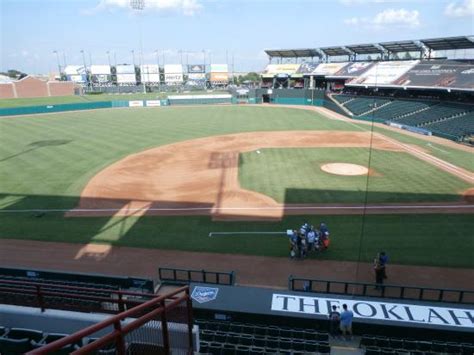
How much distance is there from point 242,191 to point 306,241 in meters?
8.60

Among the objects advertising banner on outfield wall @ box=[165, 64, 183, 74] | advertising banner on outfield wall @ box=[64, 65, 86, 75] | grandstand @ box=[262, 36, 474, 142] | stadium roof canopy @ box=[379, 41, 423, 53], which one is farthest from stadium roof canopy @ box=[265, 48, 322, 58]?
advertising banner on outfield wall @ box=[64, 65, 86, 75]

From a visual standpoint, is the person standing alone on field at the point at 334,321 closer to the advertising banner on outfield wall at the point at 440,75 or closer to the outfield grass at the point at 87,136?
the outfield grass at the point at 87,136

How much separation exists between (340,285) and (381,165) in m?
18.4

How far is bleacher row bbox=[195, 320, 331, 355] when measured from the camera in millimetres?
8352

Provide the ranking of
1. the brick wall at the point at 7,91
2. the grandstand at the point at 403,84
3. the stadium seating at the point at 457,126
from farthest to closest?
the brick wall at the point at 7,91, the grandstand at the point at 403,84, the stadium seating at the point at 457,126

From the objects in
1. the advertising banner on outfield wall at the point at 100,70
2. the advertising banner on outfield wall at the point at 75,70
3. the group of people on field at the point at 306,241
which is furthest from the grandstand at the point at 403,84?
the advertising banner on outfield wall at the point at 75,70

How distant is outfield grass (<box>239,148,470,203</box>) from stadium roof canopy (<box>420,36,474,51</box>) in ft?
85.9

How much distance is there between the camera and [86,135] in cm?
4334

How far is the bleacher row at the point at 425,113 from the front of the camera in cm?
4034

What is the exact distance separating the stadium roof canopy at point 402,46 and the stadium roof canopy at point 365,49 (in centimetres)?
277

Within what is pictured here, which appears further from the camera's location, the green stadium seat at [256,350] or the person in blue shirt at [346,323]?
the person in blue shirt at [346,323]

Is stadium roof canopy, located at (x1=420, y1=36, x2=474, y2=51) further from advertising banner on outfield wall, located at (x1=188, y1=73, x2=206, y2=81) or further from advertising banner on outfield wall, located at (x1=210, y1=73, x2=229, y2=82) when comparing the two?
advertising banner on outfield wall, located at (x1=188, y1=73, x2=206, y2=81)

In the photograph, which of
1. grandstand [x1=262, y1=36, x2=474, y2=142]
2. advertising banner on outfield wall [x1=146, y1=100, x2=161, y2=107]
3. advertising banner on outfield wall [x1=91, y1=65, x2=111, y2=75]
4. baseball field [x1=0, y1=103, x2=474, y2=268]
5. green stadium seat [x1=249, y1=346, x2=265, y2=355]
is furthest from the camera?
advertising banner on outfield wall [x1=91, y1=65, x2=111, y2=75]

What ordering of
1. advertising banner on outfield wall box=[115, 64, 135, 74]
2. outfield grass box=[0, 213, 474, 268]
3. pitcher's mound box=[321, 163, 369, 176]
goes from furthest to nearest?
advertising banner on outfield wall box=[115, 64, 135, 74]
pitcher's mound box=[321, 163, 369, 176]
outfield grass box=[0, 213, 474, 268]
